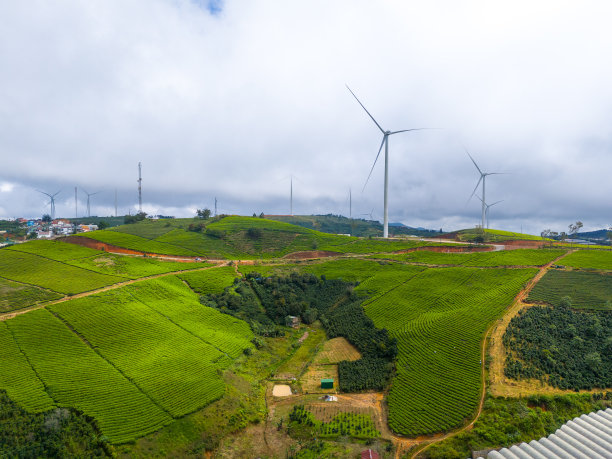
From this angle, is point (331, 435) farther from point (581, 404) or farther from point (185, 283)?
point (185, 283)

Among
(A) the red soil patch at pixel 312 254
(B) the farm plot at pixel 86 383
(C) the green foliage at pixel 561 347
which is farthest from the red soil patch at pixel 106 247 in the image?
(C) the green foliage at pixel 561 347

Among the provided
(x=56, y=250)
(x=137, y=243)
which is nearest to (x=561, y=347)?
(x=56, y=250)

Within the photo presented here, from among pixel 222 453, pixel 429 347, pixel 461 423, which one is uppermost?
pixel 429 347

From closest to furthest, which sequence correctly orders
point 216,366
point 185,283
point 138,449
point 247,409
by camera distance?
point 138,449 → point 247,409 → point 216,366 → point 185,283

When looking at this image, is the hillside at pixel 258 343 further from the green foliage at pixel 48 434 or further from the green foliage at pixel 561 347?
the green foliage at pixel 561 347

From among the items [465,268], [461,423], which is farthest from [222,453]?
[465,268]

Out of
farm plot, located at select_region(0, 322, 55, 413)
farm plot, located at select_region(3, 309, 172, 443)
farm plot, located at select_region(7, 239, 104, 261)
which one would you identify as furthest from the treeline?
farm plot, located at select_region(7, 239, 104, 261)

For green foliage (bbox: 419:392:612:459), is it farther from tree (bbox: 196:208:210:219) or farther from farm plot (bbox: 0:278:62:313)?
tree (bbox: 196:208:210:219)
